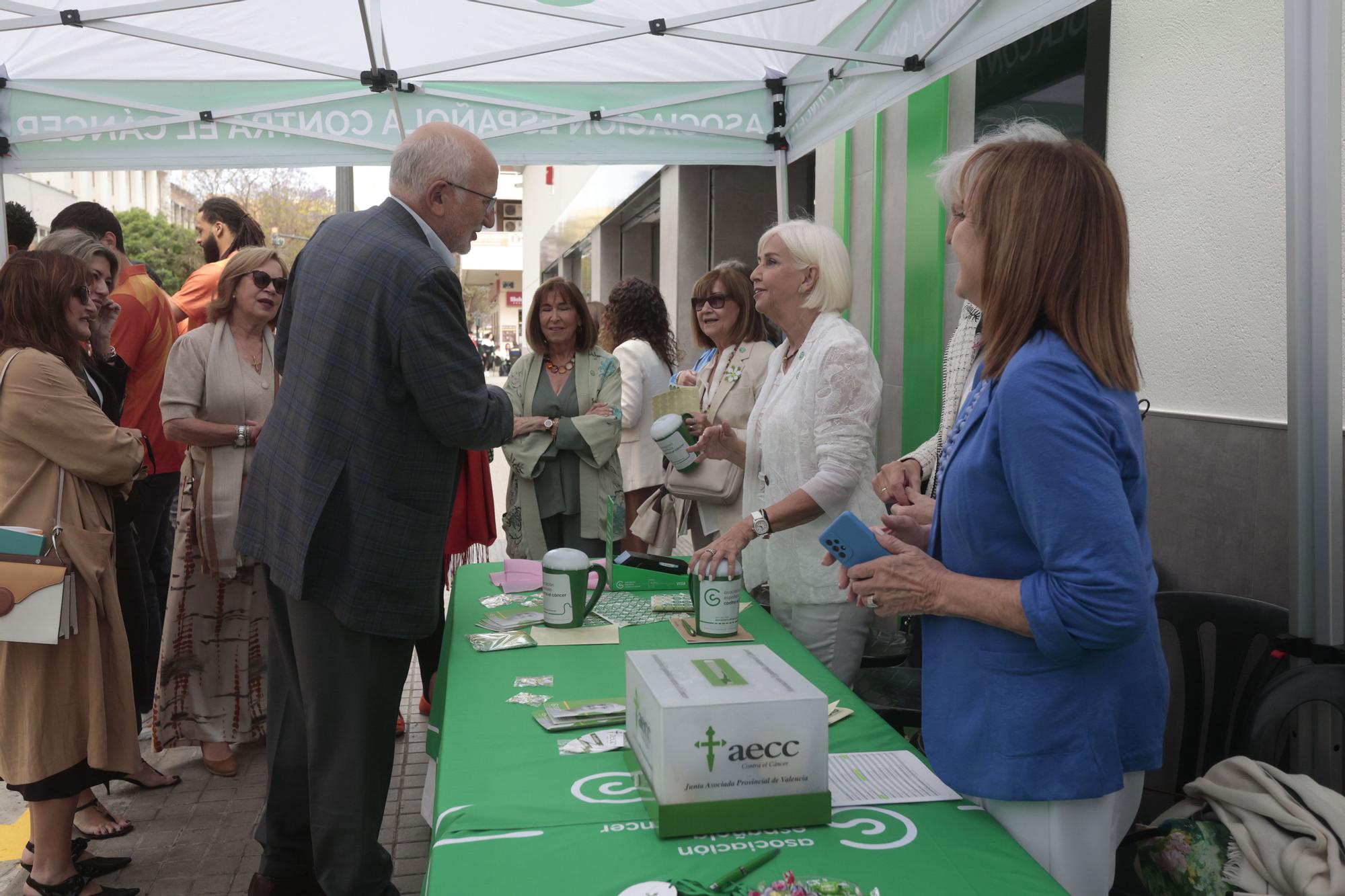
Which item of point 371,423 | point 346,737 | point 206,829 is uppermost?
point 371,423

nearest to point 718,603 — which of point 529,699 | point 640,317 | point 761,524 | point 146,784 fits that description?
point 761,524

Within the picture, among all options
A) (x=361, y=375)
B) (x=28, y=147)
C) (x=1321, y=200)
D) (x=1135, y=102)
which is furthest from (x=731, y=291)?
(x=28, y=147)

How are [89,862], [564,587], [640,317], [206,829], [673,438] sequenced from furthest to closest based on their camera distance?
[640,317] < [206,829] < [89,862] < [673,438] < [564,587]

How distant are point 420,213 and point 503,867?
5.26ft

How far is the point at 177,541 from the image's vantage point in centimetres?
350

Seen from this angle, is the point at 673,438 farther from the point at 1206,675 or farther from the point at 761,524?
the point at 1206,675

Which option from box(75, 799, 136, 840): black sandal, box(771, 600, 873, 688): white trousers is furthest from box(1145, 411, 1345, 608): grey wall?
box(75, 799, 136, 840): black sandal

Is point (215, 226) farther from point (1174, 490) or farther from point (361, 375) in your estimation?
point (1174, 490)

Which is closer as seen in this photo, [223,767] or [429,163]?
[429,163]

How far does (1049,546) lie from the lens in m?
1.18

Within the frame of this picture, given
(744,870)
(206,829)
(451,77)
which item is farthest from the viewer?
(451,77)

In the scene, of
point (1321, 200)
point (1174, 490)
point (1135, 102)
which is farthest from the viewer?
point (1135, 102)

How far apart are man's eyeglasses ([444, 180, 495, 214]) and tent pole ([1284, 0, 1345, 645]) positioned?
5.49 feet

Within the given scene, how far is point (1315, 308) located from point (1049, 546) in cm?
90
